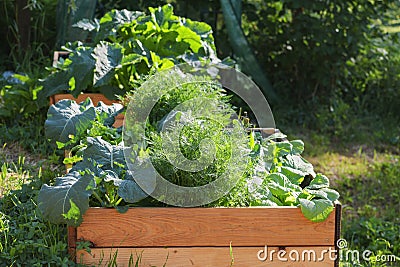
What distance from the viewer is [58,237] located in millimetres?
2771

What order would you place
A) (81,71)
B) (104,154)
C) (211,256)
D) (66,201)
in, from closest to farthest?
(66,201)
(211,256)
(104,154)
(81,71)

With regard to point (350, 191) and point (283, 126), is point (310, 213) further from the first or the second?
point (283, 126)

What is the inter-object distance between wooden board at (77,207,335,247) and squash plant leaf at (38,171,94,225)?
2.7 inches

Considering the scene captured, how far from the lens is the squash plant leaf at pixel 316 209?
2646mm

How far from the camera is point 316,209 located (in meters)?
2.65

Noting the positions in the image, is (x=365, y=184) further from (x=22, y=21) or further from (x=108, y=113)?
(x=22, y=21)

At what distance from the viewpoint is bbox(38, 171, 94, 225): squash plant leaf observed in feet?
8.42

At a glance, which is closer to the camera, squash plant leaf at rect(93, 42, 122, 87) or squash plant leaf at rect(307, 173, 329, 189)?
squash plant leaf at rect(307, 173, 329, 189)

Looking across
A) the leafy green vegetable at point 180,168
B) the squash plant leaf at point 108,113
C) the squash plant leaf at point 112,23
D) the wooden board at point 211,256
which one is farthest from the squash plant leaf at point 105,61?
the wooden board at point 211,256

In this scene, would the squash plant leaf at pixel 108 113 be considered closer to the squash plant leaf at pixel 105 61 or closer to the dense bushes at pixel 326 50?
the squash plant leaf at pixel 105 61

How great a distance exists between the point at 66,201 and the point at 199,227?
1.75 ft

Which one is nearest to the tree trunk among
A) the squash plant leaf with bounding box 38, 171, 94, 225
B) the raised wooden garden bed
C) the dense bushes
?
the dense bushes

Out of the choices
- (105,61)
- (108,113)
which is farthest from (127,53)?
(108,113)

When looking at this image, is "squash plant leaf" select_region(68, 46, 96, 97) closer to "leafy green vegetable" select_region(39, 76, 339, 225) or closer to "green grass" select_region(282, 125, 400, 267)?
"leafy green vegetable" select_region(39, 76, 339, 225)
